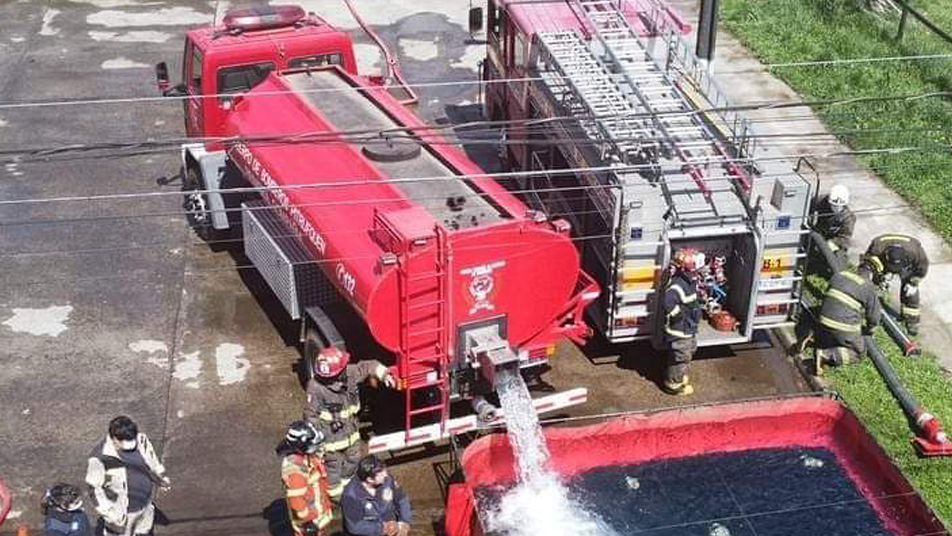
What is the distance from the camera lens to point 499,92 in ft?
55.8

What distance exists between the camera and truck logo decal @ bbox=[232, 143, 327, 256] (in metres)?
11.2

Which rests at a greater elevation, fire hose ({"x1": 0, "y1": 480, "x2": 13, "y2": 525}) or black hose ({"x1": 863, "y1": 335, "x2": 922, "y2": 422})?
fire hose ({"x1": 0, "y1": 480, "x2": 13, "y2": 525})

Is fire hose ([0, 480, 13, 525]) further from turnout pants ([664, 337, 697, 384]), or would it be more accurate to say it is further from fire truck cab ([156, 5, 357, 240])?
turnout pants ([664, 337, 697, 384])

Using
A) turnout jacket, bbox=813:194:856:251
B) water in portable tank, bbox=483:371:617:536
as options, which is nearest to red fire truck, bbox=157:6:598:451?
water in portable tank, bbox=483:371:617:536

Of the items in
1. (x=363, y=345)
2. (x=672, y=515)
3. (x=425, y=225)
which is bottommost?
(x=672, y=515)

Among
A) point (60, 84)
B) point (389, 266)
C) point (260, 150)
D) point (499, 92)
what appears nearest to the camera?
point (389, 266)

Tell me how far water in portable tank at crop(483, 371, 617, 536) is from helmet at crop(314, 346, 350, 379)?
4.89 feet

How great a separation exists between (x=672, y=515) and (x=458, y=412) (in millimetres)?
2532

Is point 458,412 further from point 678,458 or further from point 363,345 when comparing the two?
point 678,458

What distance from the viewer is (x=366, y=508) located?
8.84 metres

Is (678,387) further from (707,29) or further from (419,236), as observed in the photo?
(707,29)

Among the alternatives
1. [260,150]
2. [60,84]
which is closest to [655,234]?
[260,150]

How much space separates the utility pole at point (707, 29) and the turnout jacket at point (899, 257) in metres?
3.36

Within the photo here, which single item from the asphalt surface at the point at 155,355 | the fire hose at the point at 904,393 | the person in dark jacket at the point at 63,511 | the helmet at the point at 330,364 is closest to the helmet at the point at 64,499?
the person in dark jacket at the point at 63,511
